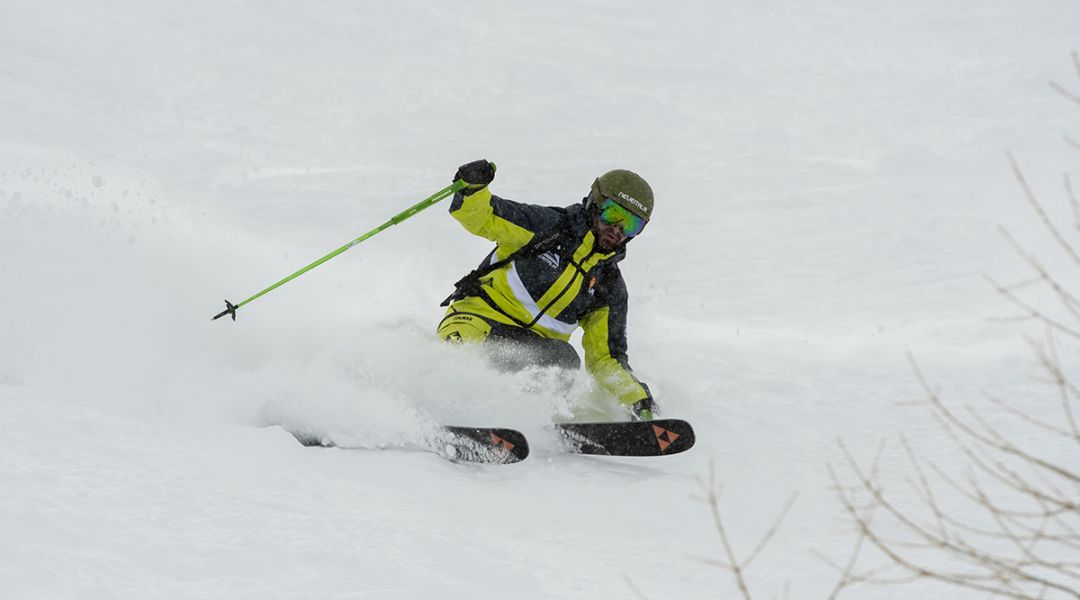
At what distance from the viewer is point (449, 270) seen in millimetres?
10266

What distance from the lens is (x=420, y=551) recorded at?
356cm

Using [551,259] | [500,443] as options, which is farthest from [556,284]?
[500,443]

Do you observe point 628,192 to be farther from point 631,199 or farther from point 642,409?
point 642,409

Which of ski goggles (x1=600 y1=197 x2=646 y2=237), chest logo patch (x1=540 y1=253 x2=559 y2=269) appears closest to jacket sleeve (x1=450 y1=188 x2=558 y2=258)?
chest logo patch (x1=540 y1=253 x2=559 y2=269)

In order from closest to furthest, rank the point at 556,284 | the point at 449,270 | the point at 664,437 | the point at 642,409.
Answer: the point at 664,437 → the point at 642,409 → the point at 556,284 → the point at 449,270

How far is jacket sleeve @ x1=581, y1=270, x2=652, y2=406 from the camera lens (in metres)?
6.26

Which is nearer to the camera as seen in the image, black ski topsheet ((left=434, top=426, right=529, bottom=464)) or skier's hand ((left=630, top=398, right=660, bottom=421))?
black ski topsheet ((left=434, top=426, right=529, bottom=464))

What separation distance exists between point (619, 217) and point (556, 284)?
1.79 ft

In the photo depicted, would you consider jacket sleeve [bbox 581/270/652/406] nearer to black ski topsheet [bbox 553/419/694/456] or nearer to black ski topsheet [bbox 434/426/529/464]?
black ski topsheet [bbox 553/419/694/456]

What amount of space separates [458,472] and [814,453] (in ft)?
7.14

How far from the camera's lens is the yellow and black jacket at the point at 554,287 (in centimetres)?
598

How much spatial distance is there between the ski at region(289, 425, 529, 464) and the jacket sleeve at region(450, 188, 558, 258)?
1.19 metres

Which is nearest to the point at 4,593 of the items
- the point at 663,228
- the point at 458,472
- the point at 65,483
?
the point at 65,483

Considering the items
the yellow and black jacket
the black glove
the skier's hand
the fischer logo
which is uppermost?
the fischer logo
